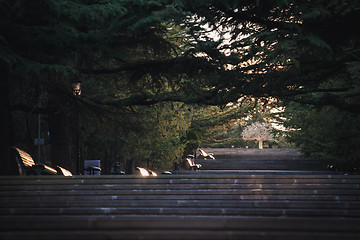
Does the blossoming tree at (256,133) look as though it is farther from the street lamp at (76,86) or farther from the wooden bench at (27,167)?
the wooden bench at (27,167)

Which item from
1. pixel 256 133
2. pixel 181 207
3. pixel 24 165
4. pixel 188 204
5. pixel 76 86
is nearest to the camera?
pixel 181 207

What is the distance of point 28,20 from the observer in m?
15.0

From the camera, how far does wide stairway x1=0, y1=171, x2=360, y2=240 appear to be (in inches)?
242

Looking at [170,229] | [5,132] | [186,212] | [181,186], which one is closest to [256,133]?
[5,132]

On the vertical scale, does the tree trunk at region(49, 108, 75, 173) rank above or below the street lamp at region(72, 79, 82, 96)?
below

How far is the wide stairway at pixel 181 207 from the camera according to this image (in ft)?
20.2

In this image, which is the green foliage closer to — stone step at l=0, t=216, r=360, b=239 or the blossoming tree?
stone step at l=0, t=216, r=360, b=239

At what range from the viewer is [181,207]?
402 inches

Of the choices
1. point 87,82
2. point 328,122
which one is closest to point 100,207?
point 87,82

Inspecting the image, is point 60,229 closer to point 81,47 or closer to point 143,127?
point 81,47

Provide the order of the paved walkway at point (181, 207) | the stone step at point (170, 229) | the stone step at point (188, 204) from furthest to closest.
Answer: the stone step at point (188, 204), the paved walkway at point (181, 207), the stone step at point (170, 229)

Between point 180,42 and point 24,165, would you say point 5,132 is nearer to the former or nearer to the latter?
point 24,165

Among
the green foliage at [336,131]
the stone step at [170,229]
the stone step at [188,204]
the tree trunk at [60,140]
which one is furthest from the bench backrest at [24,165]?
the green foliage at [336,131]

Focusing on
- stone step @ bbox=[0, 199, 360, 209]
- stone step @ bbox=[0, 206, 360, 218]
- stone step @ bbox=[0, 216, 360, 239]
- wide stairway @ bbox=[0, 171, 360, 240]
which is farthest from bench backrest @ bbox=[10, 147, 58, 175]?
stone step @ bbox=[0, 216, 360, 239]
